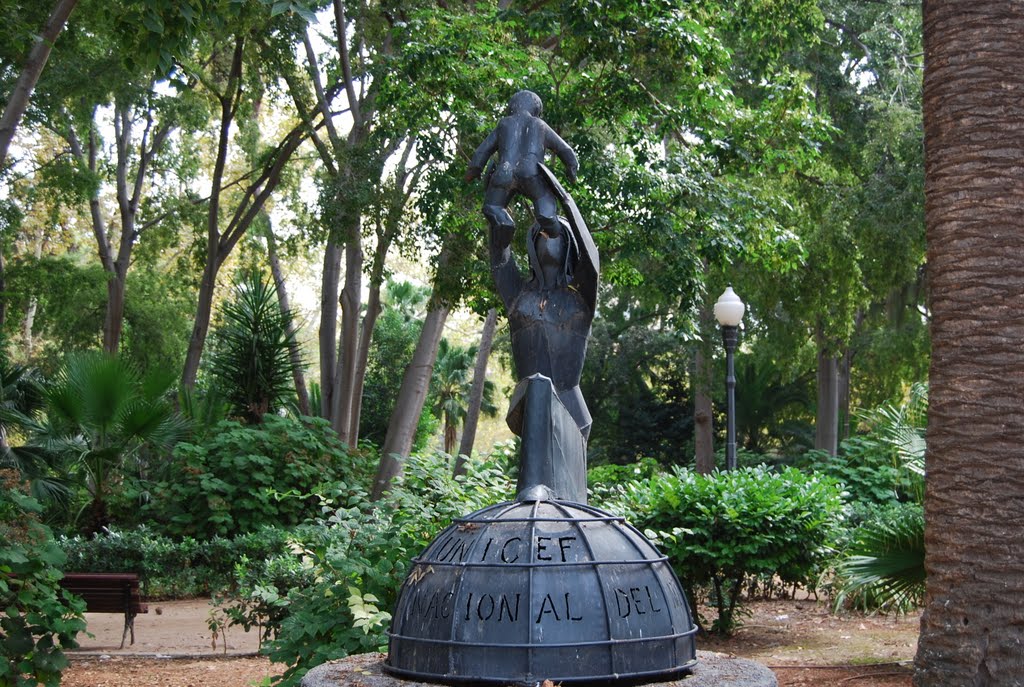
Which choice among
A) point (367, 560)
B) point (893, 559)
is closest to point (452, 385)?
point (893, 559)

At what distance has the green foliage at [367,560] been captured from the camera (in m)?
6.83

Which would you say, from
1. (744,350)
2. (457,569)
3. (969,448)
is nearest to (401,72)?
(969,448)

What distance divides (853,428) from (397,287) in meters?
15.0

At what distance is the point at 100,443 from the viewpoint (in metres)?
16.5

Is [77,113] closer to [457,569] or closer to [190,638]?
[190,638]

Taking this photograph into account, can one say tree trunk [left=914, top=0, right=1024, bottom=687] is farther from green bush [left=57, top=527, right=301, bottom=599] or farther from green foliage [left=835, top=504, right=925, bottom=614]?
green bush [left=57, top=527, right=301, bottom=599]

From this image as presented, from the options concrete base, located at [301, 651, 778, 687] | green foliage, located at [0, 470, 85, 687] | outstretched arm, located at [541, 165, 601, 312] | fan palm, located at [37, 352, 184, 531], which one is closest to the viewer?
concrete base, located at [301, 651, 778, 687]

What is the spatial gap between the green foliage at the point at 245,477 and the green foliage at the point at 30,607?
28.2ft

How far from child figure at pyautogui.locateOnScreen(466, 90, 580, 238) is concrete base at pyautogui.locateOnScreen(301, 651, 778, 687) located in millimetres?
2389

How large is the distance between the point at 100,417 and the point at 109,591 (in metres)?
5.00

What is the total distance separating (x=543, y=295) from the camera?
247 inches

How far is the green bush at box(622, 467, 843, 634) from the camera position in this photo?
10.9 metres

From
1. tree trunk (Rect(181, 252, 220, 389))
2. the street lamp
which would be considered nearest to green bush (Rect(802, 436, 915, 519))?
the street lamp

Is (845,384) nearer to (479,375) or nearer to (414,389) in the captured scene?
(479,375)
